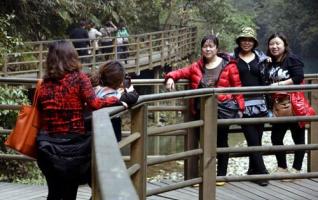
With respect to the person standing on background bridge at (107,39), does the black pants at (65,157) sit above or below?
below

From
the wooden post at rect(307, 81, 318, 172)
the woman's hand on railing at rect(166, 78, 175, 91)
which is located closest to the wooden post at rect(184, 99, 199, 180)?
the woman's hand on railing at rect(166, 78, 175, 91)

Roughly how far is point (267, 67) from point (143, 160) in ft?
5.73

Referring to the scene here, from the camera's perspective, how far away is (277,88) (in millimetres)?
Result: 4270

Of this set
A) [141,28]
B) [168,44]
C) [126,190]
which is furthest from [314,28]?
[126,190]

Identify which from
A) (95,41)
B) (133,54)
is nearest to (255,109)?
(95,41)

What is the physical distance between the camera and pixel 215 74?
15.4 feet

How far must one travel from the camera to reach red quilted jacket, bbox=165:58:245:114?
4.68 m

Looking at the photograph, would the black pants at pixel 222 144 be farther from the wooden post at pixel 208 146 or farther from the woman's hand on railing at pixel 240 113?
the wooden post at pixel 208 146

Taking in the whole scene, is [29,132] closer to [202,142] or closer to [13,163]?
[202,142]

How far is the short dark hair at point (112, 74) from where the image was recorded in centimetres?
351

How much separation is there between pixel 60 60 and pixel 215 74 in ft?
5.81

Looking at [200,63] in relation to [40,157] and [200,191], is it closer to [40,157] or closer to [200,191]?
[200,191]

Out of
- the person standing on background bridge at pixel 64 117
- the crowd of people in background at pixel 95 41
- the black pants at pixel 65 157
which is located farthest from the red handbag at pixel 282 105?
the crowd of people in background at pixel 95 41

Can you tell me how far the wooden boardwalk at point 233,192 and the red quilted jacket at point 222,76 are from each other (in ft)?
2.14
